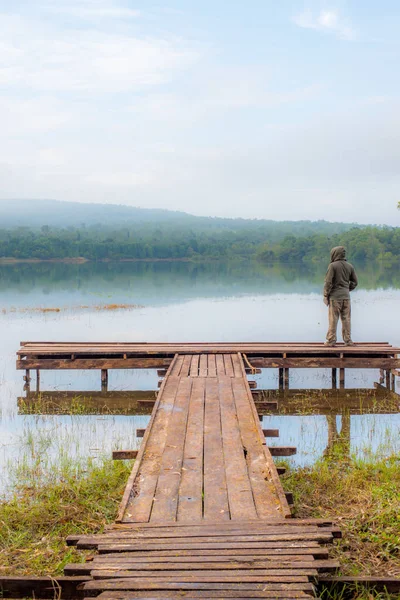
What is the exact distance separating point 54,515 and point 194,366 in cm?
547

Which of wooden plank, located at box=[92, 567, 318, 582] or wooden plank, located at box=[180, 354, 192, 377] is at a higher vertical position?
wooden plank, located at box=[92, 567, 318, 582]

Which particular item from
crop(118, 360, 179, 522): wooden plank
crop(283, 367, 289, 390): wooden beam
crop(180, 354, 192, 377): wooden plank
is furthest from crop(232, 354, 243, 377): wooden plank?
crop(118, 360, 179, 522): wooden plank

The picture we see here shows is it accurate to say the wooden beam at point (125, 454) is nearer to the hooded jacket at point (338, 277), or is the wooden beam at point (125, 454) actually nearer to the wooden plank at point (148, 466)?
the wooden plank at point (148, 466)

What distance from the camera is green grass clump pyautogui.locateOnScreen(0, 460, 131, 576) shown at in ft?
15.3

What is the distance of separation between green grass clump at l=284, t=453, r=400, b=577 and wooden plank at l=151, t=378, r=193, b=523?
1.23 meters

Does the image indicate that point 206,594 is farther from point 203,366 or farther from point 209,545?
point 203,366

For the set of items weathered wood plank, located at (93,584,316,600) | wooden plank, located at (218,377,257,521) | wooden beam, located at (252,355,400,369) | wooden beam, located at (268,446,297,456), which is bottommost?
wooden beam, located at (268,446,297,456)

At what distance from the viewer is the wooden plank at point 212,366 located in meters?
10.2

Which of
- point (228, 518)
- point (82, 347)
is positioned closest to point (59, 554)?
point (228, 518)

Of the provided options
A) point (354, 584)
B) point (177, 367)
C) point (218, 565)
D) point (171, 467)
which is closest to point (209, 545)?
point (218, 565)

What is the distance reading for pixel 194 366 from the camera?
35.9ft

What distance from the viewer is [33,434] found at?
9078mm

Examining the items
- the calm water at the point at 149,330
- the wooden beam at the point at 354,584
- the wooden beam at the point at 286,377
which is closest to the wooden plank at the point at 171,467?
the wooden beam at the point at 354,584

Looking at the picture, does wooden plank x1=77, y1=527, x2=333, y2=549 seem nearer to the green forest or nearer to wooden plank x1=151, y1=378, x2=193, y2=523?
wooden plank x1=151, y1=378, x2=193, y2=523
